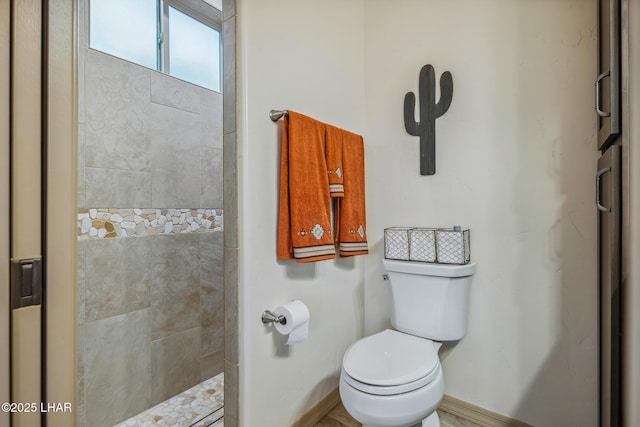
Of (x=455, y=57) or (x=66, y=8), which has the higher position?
(x=455, y=57)

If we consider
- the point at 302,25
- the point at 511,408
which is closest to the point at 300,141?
the point at 302,25

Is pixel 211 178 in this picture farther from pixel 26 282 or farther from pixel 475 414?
pixel 475 414

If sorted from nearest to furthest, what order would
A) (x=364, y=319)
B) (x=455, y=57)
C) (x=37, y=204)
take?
(x=37, y=204) → (x=455, y=57) → (x=364, y=319)

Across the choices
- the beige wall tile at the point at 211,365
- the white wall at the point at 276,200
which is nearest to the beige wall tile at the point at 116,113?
the white wall at the point at 276,200

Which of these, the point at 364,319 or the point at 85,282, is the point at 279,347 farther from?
the point at 85,282

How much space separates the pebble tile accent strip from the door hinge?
1.01m

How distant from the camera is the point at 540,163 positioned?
Result: 1386 millimetres

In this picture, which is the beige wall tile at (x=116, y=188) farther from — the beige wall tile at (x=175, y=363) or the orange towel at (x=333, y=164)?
the orange towel at (x=333, y=164)

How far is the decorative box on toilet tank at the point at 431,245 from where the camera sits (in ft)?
4.84

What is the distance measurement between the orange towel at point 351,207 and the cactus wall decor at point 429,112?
0.36m

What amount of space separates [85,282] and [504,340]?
2.02 m

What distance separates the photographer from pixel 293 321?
4.15 ft

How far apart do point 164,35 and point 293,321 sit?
1.84 meters

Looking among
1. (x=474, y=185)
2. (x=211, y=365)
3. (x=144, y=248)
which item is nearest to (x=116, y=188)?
(x=144, y=248)
